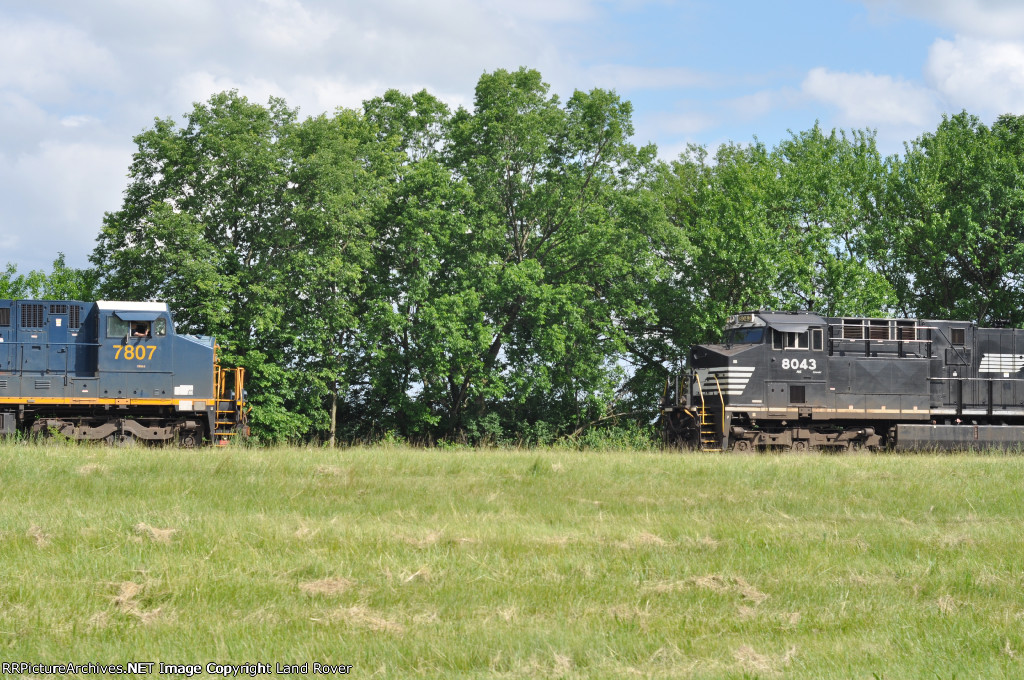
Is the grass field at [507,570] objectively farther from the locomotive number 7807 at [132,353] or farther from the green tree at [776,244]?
the green tree at [776,244]

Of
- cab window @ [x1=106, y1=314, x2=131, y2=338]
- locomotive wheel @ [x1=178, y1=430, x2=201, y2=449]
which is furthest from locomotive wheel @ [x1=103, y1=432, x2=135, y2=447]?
cab window @ [x1=106, y1=314, x2=131, y2=338]

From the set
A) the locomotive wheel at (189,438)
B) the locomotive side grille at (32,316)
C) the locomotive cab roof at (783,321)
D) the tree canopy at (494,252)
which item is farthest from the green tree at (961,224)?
the locomotive side grille at (32,316)

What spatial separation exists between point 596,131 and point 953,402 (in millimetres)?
15075

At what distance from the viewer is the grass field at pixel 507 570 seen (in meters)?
6.82

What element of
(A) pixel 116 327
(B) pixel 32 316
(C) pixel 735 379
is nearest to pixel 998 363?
(C) pixel 735 379

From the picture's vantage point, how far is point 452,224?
3136 cm

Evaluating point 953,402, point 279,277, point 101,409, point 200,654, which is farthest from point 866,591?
point 279,277

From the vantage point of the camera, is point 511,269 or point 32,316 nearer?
point 32,316

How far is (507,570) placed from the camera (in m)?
9.07

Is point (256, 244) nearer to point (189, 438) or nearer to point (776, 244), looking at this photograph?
point (189, 438)

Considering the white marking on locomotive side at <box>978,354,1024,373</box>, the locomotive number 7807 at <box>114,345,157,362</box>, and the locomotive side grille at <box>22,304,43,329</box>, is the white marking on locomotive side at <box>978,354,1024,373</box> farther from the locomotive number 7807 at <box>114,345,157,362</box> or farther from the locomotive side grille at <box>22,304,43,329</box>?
the locomotive side grille at <box>22,304,43,329</box>

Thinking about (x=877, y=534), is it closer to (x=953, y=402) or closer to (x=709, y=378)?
(x=709, y=378)

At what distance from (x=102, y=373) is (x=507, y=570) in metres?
16.6

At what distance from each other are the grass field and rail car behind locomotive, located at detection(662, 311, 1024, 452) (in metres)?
8.31
